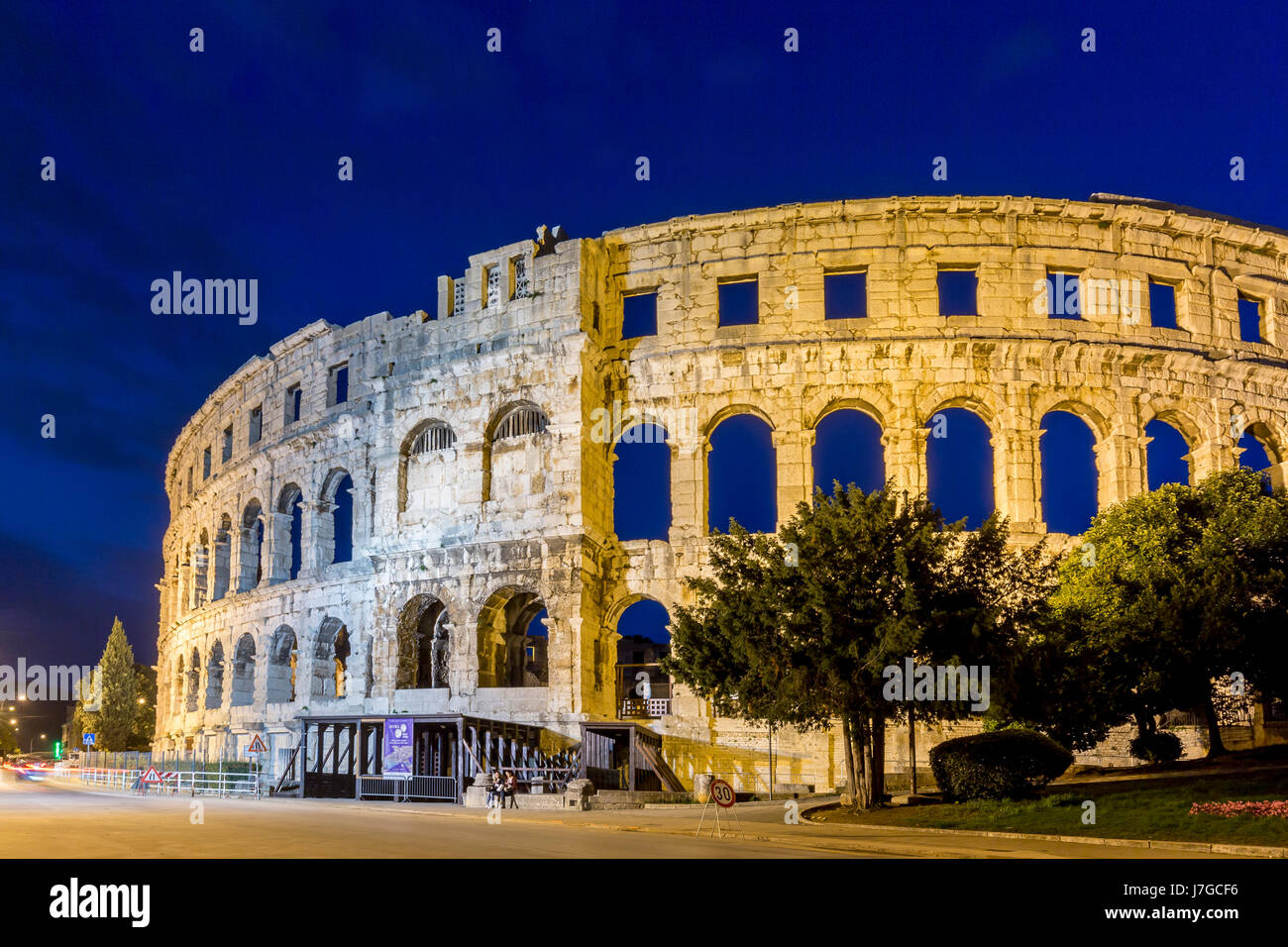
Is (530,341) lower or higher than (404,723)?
higher

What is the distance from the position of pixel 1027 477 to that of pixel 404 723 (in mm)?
18788

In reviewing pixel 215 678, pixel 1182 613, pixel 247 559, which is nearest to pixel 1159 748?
pixel 1182 613

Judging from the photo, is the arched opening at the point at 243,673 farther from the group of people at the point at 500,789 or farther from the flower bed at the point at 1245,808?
the flower bed at the point at 1245,808

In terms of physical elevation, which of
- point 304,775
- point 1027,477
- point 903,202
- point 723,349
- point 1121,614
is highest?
point 903,202

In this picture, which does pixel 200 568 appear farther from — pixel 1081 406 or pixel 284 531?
pixel 1081 406

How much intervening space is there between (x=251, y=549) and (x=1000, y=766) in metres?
34.3

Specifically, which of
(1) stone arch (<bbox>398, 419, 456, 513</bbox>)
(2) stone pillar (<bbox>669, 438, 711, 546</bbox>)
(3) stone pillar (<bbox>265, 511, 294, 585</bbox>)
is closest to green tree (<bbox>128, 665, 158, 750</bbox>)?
(3) stone pillar (<bbox>265, 511, 294, 585</bbox>)

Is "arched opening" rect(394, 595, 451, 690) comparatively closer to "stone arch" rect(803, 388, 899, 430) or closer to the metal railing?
the metal railing

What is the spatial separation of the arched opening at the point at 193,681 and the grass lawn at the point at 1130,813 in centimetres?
3664

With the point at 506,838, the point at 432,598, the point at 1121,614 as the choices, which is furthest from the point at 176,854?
the point at 432,598

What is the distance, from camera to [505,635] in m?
36.5

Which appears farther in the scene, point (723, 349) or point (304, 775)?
point (723, 349)
